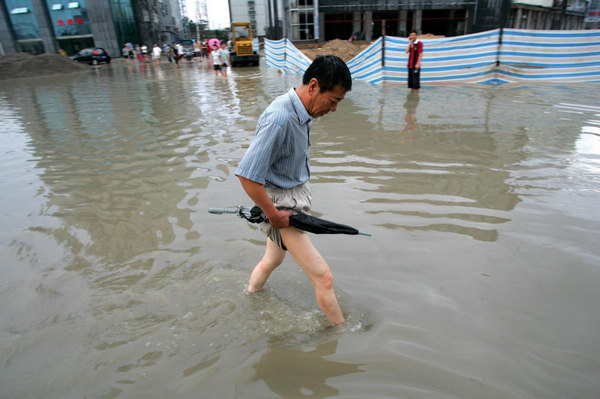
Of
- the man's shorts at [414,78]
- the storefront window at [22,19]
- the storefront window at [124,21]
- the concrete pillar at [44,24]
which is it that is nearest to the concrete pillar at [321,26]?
the storefront window at [124,21]

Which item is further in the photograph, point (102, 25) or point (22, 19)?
point (102, 25)

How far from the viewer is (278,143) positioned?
2.03 metres

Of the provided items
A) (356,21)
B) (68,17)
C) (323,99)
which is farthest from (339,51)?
(68,17)

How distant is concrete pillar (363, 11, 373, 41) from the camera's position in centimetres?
3442

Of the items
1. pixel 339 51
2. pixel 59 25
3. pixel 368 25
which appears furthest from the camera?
pixel 59 25

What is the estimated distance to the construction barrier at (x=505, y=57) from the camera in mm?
11578

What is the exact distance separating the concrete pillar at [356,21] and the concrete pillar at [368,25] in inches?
22.9

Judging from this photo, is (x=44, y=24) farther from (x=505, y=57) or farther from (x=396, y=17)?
(x=505, y=57)

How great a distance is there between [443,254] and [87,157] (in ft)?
19.7

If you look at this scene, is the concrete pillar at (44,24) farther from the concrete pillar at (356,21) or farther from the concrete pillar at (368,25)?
the concrete pillar at (368,25)

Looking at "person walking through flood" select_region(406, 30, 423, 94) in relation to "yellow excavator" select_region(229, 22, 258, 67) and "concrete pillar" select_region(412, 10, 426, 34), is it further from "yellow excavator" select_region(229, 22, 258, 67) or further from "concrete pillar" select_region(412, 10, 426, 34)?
"concrete pillar" select_region(412, 10, 426, 34)

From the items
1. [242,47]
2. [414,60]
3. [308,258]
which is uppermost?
[242,47]

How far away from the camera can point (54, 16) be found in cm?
4244

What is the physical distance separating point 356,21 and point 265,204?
1459 inches
